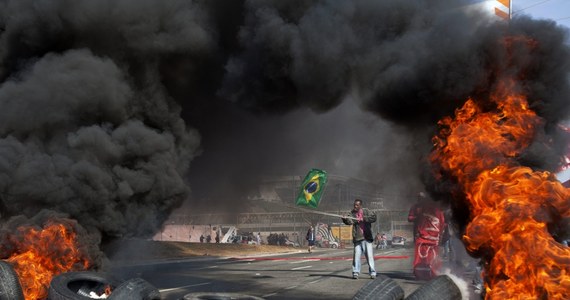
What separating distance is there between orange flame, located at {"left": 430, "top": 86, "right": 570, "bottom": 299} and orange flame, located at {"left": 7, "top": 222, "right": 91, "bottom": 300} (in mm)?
5449

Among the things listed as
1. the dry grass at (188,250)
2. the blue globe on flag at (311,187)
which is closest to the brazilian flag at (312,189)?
the blue globe on flag at (311,187)

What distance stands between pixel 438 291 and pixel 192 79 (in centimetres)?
674

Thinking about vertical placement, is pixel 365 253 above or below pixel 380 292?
above

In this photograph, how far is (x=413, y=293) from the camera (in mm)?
6004

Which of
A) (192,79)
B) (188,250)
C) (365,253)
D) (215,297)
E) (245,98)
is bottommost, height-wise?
(215,297)

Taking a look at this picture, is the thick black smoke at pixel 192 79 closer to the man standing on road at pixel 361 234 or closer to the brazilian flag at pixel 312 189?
the man standing on road at pixel 361 234

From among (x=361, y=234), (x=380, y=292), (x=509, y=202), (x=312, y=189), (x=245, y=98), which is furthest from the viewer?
(x=312, y=189)

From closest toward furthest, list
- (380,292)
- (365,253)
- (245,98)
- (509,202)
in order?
(509,202) → (380,292) → (245,98) → (365,253)

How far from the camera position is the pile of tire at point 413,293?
5.90 metres

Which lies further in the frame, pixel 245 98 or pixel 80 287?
pixel 245 98

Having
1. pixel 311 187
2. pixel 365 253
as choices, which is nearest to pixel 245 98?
pixel 365 253

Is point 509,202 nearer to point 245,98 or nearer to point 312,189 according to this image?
point 245,98

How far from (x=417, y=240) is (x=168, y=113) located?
5896 millimetres

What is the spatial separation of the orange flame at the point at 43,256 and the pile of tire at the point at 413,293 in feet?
14.2
